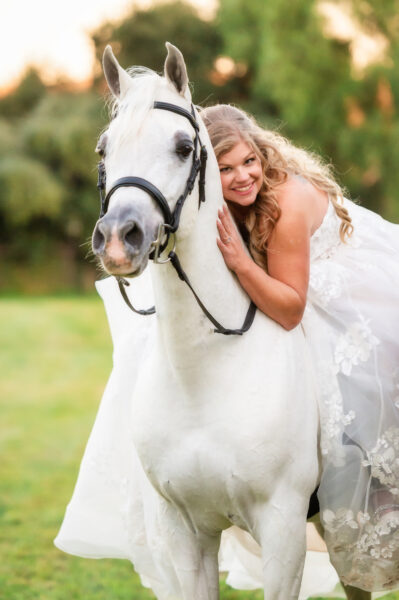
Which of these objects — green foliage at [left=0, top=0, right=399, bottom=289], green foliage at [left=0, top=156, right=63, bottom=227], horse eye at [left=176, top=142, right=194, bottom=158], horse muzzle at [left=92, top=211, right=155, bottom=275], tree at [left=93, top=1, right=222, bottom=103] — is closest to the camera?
horse muzzle at [left=92, top=211, right=155, bottom=275]

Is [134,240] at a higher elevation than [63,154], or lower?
higher

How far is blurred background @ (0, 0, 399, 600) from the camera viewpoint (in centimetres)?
671

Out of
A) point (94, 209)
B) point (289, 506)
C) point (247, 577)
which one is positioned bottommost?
point (94, 209)

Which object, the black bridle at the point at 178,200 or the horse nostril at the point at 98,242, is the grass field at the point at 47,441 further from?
the horse nostril at the point at 98,242

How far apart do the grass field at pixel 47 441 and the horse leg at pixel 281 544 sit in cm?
208

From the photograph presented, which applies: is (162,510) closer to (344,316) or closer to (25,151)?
(344,316)

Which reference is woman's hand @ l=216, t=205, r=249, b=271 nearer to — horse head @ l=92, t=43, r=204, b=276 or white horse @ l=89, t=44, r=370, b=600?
white horse @ l=89, t=44, r=370, b=600

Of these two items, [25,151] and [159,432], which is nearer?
[159,432]

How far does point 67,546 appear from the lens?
376 centimetres

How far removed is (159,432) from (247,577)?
6.57ft

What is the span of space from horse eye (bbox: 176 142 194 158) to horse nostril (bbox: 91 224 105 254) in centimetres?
41

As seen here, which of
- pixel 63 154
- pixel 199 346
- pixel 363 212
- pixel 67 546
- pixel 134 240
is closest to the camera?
pixel 134 240

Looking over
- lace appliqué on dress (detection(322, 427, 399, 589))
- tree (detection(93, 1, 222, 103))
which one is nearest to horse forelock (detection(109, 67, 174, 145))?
lace appliqué on dress (detection(322, 427, 399, 589))

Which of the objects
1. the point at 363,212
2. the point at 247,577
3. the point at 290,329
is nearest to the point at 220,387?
the point at 290,329
